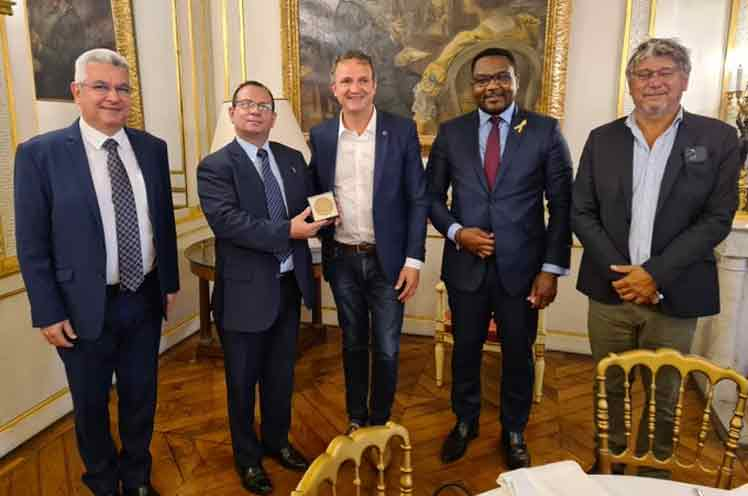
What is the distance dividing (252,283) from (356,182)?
48cm

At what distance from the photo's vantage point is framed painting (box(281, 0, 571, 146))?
9.57 feet

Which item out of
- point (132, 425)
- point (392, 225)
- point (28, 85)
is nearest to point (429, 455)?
point (392, 225)

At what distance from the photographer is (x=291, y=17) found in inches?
130

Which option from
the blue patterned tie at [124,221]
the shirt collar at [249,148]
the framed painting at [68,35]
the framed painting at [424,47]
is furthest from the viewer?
the framed painting at [424,47]

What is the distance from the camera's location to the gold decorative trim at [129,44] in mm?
2662

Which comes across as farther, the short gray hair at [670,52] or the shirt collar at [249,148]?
the shirt collar at [249,148]

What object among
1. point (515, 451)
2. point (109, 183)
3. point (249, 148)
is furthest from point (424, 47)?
point (515, 451)

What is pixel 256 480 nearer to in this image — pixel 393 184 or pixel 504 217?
pixel 393 184

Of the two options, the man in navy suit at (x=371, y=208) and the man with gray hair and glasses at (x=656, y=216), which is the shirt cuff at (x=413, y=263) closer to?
the man in navy suit at (x=371, y=208)

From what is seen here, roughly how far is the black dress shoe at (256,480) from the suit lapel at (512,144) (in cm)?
125

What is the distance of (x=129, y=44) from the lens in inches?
107

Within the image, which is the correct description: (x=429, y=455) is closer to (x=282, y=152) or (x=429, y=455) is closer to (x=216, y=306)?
(x=216, y=306)

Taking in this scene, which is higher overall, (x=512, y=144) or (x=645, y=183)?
(x=512, y=144)

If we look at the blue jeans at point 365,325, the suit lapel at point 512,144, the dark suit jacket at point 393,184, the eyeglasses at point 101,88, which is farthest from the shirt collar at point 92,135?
the suit lapel at point 512,144
